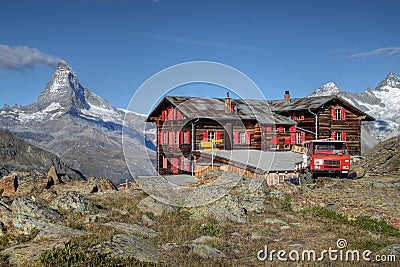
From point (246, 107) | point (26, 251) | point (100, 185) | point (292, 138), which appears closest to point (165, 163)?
point (246, 107)

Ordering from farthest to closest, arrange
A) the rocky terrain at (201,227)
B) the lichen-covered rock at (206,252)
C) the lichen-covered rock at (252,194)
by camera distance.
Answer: the lichen-covered rock at (252,194)
the lichen-covered rock at (206,252)
the rocky terrain at (201,227)

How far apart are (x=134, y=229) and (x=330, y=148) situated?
17598mm

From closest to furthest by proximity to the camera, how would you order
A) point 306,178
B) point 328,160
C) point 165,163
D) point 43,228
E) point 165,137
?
point 43,228 < point 328,160 < point 306,178 < point 165,137 < point 165,163

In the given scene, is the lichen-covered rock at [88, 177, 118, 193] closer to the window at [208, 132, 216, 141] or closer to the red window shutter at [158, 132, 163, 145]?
the window at [208, 132, 216, 141]

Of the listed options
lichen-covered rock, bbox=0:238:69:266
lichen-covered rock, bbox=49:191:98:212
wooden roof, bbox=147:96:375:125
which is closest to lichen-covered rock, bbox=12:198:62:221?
lichen-covered rock, bbox=49:191:98:212

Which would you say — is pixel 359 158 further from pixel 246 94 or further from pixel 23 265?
pixel 23 265

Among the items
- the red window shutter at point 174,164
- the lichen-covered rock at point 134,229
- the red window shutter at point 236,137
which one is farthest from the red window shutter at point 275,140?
the lichen-covered rock at point 134,229

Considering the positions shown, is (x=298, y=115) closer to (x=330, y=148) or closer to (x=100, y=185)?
(x=330, y=148)

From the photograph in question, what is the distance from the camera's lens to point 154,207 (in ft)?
63.5

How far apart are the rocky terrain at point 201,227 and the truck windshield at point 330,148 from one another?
389cm

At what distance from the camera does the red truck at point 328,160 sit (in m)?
28.1

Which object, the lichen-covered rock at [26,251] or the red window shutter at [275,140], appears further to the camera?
the red window shutter at [275,140]

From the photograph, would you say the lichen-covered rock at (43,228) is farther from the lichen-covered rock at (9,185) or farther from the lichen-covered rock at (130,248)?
the lichen-covered rock at (9,185)

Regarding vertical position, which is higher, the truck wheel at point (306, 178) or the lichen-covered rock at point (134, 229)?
the truck wheel at point (306, 178)
